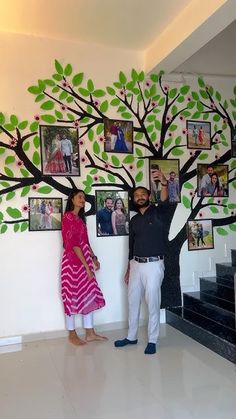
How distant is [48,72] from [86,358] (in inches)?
110

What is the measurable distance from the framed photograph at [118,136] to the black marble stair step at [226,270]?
1.68 metres

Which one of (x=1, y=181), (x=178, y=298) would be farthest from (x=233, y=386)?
(x=1, y=181)

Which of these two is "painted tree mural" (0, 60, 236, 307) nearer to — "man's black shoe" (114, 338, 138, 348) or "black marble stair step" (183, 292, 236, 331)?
"black marble stair step" (183, 292, 236, 331)

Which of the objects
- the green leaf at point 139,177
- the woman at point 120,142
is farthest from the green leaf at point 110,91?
the green leaf at point 139,177

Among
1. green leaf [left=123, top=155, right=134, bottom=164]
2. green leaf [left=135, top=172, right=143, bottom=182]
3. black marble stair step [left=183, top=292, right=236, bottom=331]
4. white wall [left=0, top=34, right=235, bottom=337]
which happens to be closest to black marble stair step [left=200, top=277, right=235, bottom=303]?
black marble stair step [left=183, top=292, right=236, bottom=331]

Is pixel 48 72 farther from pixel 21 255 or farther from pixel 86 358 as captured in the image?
pixel 86 358

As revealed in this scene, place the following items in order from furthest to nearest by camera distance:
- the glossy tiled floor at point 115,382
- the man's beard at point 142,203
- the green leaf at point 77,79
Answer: the green leaf at point 77,79
the man's beard at point 142,203
the glossy tiled floor at point 115,382

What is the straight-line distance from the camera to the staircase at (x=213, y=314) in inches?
126

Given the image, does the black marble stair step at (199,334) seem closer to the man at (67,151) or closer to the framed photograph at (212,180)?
the framed photograph at (212,180)

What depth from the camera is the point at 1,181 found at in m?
3.58

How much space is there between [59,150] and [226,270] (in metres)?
2.27

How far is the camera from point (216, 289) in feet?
13.1

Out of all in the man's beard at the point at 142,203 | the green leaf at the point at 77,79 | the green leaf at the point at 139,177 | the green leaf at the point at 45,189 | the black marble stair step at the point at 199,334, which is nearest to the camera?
the black marble stair step at the point at 199,334

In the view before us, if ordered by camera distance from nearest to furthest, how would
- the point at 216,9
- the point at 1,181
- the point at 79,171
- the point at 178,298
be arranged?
the point at 216,9
the point at 1,181
the point at 79,171
the point at 178,298
